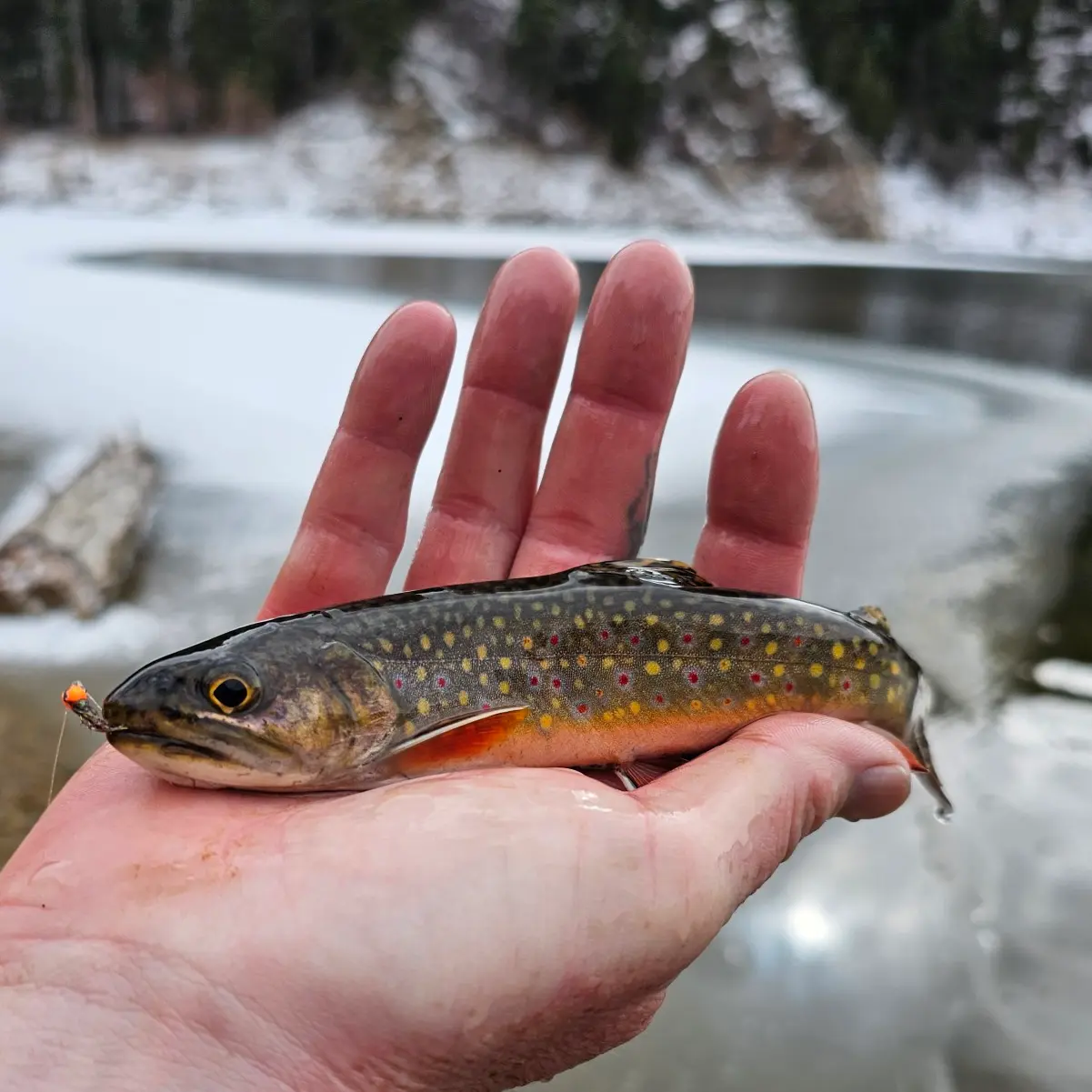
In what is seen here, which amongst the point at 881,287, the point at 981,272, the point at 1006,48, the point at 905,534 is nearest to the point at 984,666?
the point at 905,534

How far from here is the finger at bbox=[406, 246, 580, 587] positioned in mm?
3924

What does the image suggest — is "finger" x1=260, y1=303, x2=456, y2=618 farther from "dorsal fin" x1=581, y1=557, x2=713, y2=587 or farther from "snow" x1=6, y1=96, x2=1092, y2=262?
"snow" x1=6, y1=96, x2=1092, y2=262

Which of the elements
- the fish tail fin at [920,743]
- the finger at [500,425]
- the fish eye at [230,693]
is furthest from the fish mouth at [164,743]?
the fish tail fin at [920,743]

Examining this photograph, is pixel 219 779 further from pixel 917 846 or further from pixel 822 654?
pixel 917 846

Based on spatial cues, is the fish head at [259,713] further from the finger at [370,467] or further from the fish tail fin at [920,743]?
the fish tail fin at [920,743]

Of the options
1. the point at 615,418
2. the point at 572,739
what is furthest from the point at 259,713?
the point at 615,418

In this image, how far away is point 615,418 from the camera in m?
3.96

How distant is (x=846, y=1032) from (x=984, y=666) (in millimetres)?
3654

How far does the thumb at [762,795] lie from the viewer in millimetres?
2309

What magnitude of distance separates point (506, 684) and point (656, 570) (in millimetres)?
748

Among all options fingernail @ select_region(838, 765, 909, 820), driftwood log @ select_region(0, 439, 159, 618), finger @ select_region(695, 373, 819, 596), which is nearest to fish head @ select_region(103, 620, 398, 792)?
fingernail @ select_region(838, 765, 909, 820)

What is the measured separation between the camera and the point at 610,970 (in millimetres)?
2156

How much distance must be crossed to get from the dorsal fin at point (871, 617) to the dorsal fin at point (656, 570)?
2.15 feet

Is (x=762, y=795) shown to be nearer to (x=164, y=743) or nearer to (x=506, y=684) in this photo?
(x=506, y=684)
